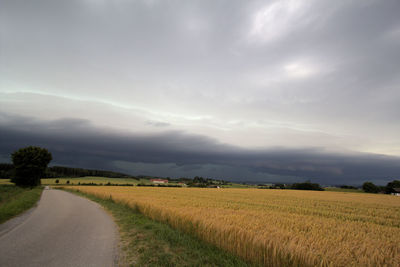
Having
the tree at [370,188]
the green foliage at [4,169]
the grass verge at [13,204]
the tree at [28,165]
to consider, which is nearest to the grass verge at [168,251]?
the grass verge at [13,204]

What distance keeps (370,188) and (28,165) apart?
134 m

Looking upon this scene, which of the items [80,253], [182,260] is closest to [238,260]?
[182,260]

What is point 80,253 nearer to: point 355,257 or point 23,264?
point 23,264

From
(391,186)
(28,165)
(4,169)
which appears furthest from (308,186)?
(4,169)

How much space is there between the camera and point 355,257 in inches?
173

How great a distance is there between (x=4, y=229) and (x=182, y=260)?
9.25m

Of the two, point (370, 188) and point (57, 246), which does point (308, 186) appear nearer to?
point (370, 188)

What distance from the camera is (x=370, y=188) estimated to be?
3588 inches

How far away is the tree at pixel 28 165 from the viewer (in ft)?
173

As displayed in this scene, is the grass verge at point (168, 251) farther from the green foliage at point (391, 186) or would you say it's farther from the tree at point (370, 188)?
the green foliage at point (391, 186)

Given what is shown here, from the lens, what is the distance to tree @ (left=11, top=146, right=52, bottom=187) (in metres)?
52.7

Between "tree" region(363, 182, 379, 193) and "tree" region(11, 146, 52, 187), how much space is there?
130 m

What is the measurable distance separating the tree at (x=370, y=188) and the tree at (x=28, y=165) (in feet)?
426

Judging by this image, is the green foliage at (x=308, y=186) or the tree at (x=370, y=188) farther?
the tree at (x=370, y=188)
